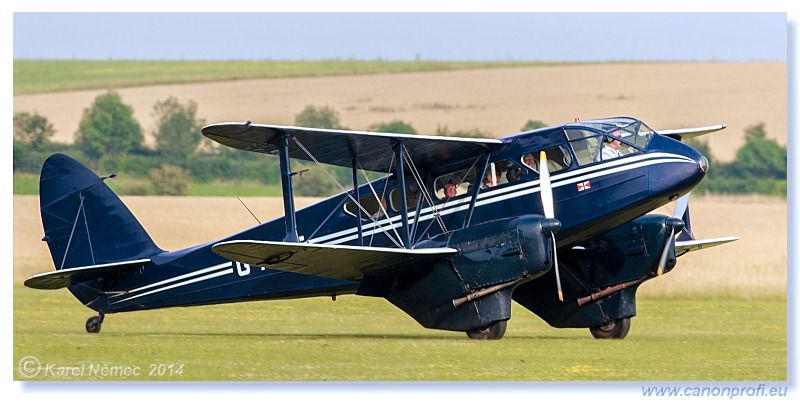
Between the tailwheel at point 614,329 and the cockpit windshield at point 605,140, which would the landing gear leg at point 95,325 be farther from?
the cockpit windshield at point 605,140

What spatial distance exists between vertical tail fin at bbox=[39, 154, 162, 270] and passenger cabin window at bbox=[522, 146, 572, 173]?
670 cm

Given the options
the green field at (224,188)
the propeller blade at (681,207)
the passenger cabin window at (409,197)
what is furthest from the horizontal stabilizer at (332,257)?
the green field at (224,188)

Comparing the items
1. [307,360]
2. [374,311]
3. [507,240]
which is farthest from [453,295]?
[374,311]

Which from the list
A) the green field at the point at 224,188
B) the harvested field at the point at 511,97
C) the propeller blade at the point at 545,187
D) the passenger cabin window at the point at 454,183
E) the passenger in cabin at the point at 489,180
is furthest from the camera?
the harvested field at the point at 511,97

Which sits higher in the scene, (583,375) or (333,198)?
(333,198)

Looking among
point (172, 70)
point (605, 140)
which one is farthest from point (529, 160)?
point (172, 70)

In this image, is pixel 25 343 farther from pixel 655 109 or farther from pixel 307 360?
pixel 655 109

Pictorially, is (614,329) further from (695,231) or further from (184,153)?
(184,153)

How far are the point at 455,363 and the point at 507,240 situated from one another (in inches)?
89.8

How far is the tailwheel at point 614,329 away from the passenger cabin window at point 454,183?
10.5ft

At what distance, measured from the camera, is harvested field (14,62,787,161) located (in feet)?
136

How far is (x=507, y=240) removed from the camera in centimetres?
1903

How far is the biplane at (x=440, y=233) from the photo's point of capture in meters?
19.1

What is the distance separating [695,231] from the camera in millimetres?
36031
